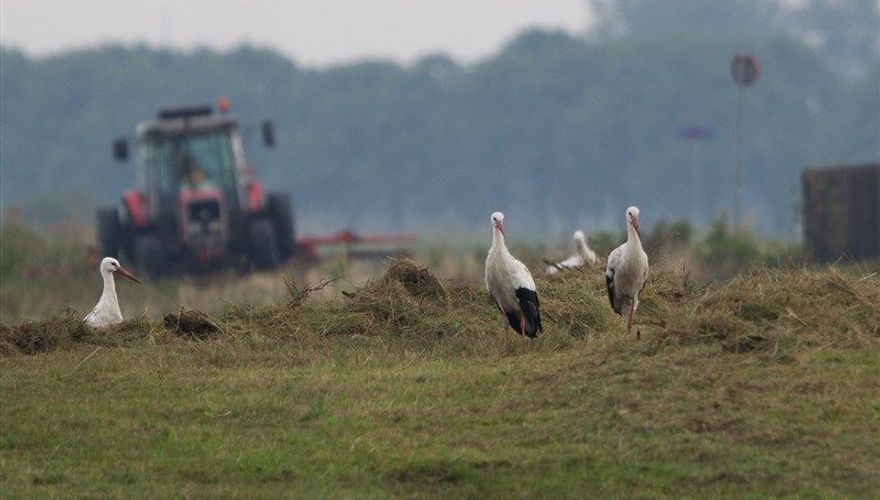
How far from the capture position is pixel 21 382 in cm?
1252

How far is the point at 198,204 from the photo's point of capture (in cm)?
3353

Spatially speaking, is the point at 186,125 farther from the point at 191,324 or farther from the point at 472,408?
the point at 472,408

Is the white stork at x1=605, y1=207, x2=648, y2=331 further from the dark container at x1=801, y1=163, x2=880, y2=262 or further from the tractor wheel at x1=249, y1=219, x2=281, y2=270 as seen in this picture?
the tractor wheel at x1=249, y1=219, x2=281, y2=270

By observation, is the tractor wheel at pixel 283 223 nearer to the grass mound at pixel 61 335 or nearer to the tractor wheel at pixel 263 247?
the tractor wheel at pixel 263 247

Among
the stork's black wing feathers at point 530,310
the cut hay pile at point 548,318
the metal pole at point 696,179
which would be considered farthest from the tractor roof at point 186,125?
the metal pole at point 696,179

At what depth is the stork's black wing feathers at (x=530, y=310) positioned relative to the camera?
14656mm

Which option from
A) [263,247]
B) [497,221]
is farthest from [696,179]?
[497,221]

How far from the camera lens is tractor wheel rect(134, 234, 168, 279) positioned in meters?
31.5

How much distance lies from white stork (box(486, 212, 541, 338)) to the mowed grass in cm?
24

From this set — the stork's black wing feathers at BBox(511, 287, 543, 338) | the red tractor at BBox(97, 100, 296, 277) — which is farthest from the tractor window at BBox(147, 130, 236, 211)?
the stork's black wing feathers at BBox(511, 287, 543, 338)

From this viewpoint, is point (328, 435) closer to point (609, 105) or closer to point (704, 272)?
point (704, 272)

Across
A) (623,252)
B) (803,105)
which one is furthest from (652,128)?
(623,252)

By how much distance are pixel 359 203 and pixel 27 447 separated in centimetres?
9531

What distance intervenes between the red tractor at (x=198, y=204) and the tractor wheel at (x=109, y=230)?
18 mm
